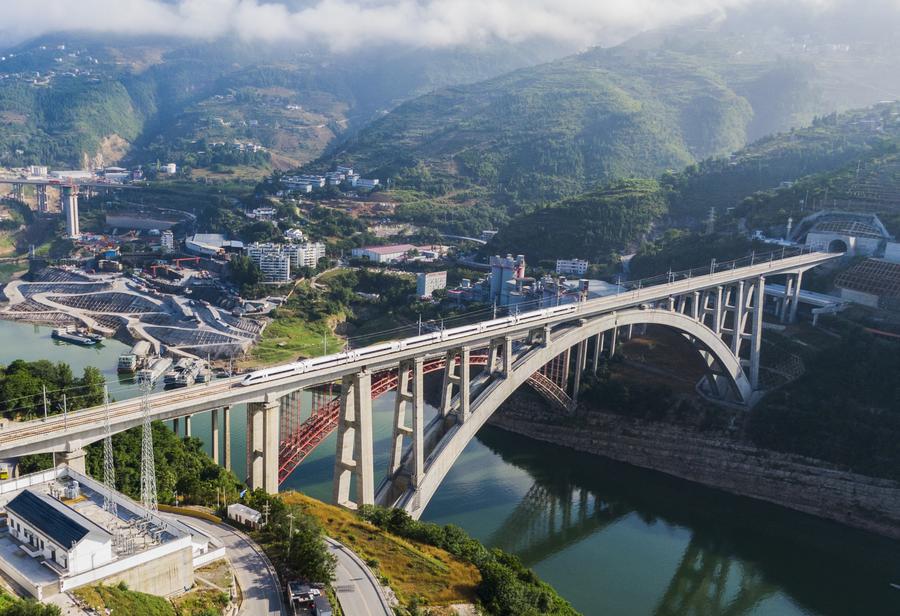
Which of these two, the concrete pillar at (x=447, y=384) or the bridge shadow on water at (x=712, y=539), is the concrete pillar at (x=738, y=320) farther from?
the concrete pillar at (x=447, y=384)

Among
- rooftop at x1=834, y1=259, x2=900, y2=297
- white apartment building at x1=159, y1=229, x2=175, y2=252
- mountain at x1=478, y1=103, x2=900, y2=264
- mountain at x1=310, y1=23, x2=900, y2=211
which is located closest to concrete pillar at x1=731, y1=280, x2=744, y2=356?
rooftop at x1=834, y1=259, x2=900, y2=297

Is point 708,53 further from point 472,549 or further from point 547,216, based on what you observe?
point 472,549

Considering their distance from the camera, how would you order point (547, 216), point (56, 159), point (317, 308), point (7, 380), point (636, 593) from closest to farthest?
point (7, 380)
point (636, 593)
point (317, 308)
point (547, 216)
point (56, 159)

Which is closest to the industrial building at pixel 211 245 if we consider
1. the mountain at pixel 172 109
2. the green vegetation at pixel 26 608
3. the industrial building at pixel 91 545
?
the mountain at pixel 172 109

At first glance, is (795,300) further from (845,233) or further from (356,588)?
(356,588)

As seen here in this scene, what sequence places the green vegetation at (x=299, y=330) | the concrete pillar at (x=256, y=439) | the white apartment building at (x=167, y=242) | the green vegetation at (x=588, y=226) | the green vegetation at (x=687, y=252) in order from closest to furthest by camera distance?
the concrete pillar at (x=256, y=439) < the green vegetation at (x=299, y=330) < the green vegetation at (x=687, y=252) < the green vegetation at (x=588, y=226) < the white apartment building at (x=167, y=242)

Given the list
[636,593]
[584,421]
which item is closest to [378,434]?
[584,421]
